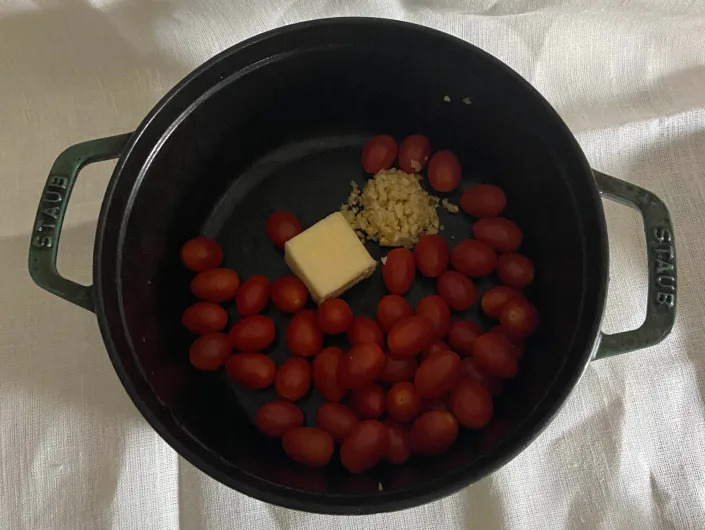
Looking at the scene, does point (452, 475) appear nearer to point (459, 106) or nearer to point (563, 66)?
point (459, 106)

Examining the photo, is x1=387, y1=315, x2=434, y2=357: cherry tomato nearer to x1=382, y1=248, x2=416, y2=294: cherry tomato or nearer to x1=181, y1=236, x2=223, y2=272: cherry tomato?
x1=382, y1=248, x2=416, y2=294: cherry tomato

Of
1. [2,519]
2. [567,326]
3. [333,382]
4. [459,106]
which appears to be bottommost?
[2,519]

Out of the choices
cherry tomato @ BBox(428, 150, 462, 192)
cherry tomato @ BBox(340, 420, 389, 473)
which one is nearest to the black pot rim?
cherry tomato @ BBox(340, 420, 389, 473)

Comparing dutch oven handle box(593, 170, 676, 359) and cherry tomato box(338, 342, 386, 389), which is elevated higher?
dutch oven handle box(593, 170, 676, 359)

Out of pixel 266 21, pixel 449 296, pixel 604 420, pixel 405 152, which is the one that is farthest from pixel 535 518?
pixel 266 21

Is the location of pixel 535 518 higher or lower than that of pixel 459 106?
lower

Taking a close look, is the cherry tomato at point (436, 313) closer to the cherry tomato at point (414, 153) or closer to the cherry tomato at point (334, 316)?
the cherry tomato at point (334, 316)

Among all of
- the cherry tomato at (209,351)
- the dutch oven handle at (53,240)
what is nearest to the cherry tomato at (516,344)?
the cherry tomato at (209,351)
